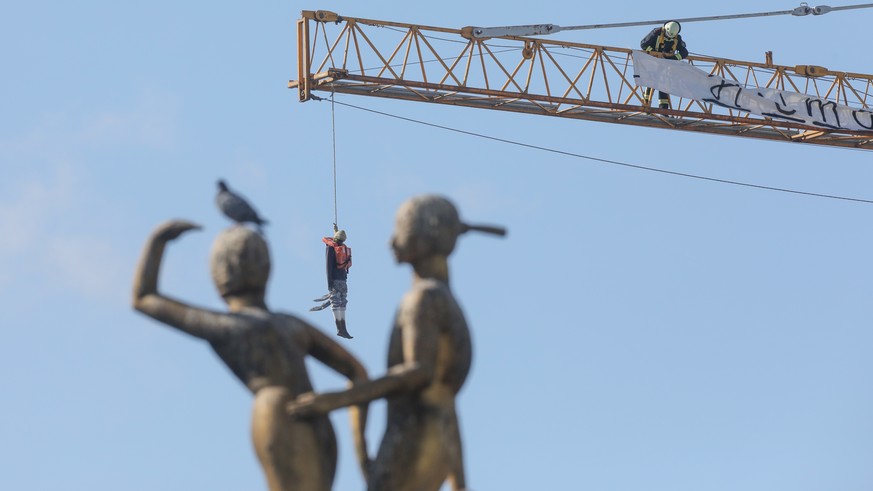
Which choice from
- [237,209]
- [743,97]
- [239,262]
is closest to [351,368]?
[239,262]

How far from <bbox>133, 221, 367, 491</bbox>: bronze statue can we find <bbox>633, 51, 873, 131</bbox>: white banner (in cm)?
3255

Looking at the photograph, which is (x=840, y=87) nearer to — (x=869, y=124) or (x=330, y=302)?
(x=869, y=124)

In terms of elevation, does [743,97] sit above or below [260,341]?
below

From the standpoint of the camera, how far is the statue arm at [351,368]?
13.9m

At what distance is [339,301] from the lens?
39062 mm

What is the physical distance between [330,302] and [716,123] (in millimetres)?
12488

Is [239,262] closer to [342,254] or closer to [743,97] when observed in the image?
[342,254]

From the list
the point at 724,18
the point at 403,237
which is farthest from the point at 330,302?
the point at 403,237

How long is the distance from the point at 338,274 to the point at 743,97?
12.0 m

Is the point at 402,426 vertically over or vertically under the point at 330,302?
over

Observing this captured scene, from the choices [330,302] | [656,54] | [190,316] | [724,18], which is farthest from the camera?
[724,18]

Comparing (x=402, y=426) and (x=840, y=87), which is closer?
(x=402, y=426)

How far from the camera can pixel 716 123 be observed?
48.6 meters

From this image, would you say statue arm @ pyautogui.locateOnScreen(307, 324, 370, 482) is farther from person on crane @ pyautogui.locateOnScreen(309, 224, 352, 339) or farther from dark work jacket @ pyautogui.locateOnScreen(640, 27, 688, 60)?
dark work jacket @ pyautogui.locateOnScreen(640, 27, 688, 60)
